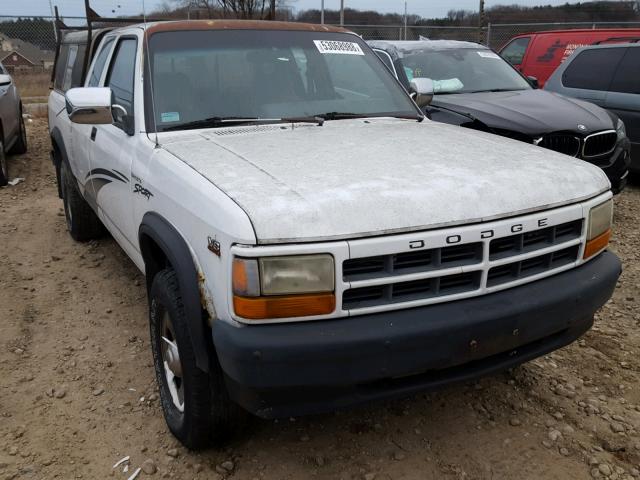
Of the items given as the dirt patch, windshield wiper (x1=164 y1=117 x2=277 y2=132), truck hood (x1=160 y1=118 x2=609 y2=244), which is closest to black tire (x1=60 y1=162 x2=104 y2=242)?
windshield wiper (x1=164 y1=117 x2=277 y2=132)

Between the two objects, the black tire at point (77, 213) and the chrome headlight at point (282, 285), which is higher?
the chrome headlight at point (282, 285)

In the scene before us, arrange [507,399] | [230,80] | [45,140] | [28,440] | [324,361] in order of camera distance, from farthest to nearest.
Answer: [45,140], [230,80], [507,399], [28,440], [324,361]

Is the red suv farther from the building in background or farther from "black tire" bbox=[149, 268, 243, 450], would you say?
the building in background

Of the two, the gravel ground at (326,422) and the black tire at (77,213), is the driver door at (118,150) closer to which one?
the gravel ground at (326,422)

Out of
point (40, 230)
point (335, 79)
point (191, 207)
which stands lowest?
point (40, 230)

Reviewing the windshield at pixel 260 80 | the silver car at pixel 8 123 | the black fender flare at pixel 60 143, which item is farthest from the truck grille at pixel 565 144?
the silver car at pixel 8 123

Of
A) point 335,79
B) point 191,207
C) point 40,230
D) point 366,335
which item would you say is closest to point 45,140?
point 40,230

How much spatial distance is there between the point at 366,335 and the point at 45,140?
9.62 meters

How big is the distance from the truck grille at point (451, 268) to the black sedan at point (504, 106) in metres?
3.35

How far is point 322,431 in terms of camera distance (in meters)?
2.80

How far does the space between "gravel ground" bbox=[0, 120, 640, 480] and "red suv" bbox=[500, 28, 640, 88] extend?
711 centimetres

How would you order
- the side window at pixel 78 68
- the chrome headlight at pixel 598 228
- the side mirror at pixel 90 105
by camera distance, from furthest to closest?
the side window at pixel 78 68
the side mirror at pixel 90 105
the chrome headlight at pixel 598 228

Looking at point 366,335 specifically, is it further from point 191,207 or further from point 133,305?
point 133,305

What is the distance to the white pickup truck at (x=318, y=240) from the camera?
2008 millimetres
